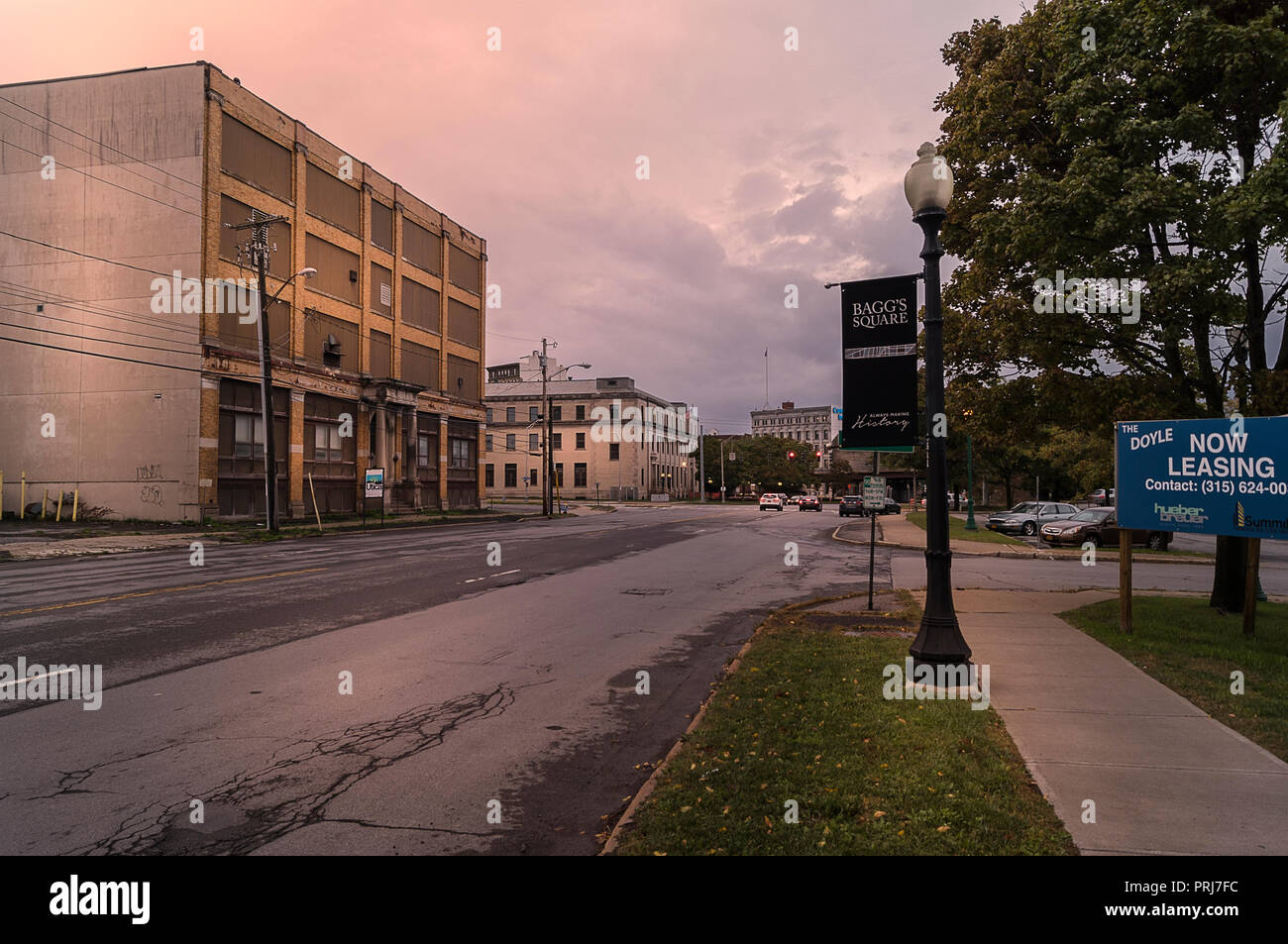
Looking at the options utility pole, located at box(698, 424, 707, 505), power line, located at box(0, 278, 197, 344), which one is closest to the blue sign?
power line, located at box(0, 278, 197, 344)

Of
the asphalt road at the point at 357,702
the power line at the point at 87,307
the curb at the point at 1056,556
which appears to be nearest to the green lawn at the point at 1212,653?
the asphalt road at the point at 357,702

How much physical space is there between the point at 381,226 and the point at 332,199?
4.75 m

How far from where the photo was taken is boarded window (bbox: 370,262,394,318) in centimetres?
4403

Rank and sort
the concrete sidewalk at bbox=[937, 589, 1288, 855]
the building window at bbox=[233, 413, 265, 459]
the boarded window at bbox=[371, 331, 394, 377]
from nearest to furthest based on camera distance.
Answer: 1. the concrete sidewalk at bbox=[937, 589, 1288, 855]
2. the building window at bbox=[233, 413, 265, 459]
3. the boarded window at bbox=[371, 331, 394, 377]

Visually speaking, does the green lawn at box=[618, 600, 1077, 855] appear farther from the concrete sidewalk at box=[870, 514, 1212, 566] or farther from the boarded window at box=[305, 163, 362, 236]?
the boarded window at box=[305, 163, 362, 236]

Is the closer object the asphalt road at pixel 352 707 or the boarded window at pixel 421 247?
the asphalt road at pixel 352 707

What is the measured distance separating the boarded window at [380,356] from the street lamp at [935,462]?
41139 mm

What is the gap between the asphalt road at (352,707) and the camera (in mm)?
4230

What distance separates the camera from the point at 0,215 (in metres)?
33.1

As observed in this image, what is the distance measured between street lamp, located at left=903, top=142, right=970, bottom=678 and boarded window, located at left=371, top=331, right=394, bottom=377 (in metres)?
41.1

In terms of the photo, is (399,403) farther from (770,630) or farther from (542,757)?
(542,757)

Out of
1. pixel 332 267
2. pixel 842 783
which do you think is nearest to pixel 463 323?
pixel 332 267

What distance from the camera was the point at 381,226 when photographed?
Result: 45.2 metres

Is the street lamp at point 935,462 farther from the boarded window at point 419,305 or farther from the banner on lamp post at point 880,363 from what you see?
the boarded window at point 419,305
